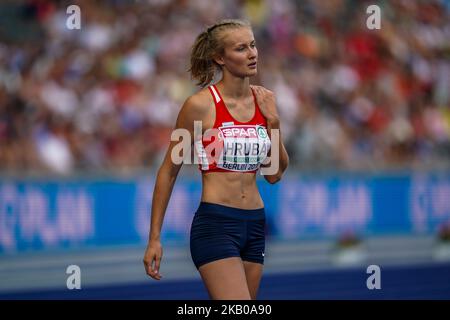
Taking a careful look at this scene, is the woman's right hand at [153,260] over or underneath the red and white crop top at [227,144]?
underneath

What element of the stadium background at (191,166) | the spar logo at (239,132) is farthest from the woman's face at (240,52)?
the stadium background at (191,166)

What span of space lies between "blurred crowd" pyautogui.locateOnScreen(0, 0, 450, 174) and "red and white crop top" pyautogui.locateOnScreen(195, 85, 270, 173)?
5.82 m

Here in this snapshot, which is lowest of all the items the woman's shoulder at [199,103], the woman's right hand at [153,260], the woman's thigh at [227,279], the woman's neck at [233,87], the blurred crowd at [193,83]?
the woman's thigh at [227,279]

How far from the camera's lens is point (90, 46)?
42.0 feet

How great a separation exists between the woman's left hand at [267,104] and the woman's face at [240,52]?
22cm

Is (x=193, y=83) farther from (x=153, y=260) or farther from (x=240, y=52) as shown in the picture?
(x=153, y=260)

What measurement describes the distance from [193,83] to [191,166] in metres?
Answer: 1.39

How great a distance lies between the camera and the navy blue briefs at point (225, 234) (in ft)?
17.6

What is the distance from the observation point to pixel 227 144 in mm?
5457

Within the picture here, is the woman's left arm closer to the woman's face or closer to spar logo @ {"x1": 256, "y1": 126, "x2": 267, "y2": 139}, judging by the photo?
spar logo @ {"x1": 256, "y1": 126, "x2": 267, "y2": 139}

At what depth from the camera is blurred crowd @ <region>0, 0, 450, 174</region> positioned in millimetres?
11922

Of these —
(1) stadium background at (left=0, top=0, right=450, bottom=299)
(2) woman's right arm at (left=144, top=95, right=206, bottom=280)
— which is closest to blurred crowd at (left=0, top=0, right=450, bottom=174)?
(1) stadium background at (left=0, top=0, right=450, bottom=299)

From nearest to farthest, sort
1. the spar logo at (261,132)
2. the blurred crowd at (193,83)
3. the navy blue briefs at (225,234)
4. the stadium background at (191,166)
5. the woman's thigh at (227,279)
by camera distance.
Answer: the woman's thigh at (227,279) < the navy blue briefs at (225,234) < the spar logo at (261,132) < the stadium background at (191,166) < the blurred crowd at (193,83)

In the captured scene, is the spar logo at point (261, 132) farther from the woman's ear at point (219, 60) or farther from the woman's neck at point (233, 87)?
the woman's ear at point (219, 60)
